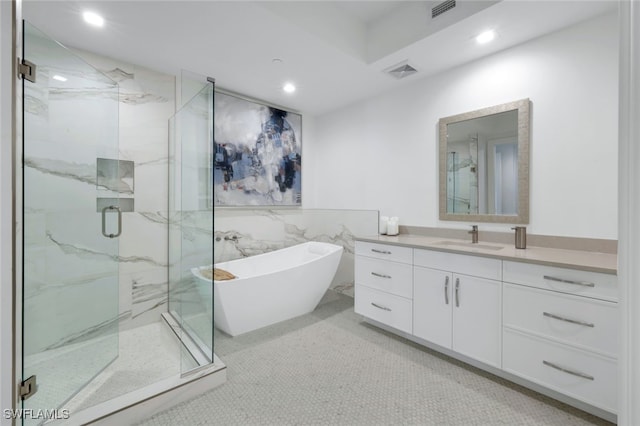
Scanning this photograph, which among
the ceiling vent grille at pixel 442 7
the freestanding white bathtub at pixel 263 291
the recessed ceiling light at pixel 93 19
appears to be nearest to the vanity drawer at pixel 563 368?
the freestanding white bathtub at pixel 263 291

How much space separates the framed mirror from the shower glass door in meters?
2.86

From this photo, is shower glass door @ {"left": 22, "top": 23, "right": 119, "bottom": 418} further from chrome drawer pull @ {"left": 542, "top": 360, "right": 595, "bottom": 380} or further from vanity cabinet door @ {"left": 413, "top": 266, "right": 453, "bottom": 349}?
chrome drawer pull @ {"left": 542, "top": 360, "right": 595, "bottom": 380}

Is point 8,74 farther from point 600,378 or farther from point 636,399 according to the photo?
point 600,378

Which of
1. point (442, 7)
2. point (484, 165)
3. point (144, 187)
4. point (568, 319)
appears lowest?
point (568, 319)

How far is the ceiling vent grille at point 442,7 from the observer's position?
1.95 metres

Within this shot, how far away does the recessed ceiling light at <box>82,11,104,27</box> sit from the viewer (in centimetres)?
191

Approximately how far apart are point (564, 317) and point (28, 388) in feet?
9.01

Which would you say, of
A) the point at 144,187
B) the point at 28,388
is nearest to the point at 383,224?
the point at 144,187

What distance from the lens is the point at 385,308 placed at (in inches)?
96.3

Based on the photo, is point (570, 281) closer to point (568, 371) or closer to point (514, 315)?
point (514, 315)

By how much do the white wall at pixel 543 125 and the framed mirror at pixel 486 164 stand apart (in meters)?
0.08

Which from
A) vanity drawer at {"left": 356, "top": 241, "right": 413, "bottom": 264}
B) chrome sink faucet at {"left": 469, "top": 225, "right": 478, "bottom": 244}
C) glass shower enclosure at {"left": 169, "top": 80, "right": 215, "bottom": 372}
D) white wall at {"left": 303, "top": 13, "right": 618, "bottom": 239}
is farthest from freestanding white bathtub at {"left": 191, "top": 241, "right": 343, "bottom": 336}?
chrome sink faucet at {"left": 469, "top": 225, "right": 478, "bottom": 244}

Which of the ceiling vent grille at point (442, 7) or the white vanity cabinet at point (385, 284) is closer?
the ceiling vent grille at point (442, 7)

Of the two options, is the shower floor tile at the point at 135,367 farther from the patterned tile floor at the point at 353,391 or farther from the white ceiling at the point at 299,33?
the white ceiling at the point at 299,33
